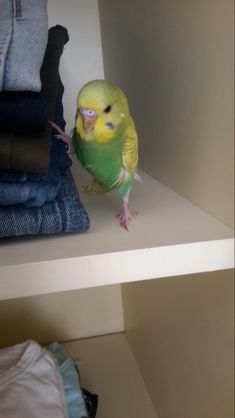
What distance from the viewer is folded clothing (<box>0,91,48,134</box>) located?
0.30 m

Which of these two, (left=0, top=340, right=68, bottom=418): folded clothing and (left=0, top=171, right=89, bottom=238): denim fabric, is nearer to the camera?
(left=0, top=171, right=89, bottom=238): denim fabric

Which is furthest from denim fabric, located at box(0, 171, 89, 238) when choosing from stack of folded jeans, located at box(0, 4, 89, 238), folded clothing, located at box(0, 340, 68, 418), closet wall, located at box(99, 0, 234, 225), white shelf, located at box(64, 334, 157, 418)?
white shelf, located at box(64, 334, 157, 418)

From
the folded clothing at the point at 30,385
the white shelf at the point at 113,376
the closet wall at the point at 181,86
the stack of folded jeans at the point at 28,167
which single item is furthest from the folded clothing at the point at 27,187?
the white shelf at the point at 113,376

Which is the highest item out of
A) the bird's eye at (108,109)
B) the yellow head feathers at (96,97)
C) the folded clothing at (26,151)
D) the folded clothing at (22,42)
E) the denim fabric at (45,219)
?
the folded clothing at (22,42)

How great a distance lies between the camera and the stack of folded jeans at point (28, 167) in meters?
0.31

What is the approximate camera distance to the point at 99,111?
1.10 feet

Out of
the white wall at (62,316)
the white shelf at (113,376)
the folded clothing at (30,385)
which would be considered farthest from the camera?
the white wall at (62,316)

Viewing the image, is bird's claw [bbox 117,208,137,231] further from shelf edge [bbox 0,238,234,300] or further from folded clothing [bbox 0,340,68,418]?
folded clothing [bbox 0,340,68,418]

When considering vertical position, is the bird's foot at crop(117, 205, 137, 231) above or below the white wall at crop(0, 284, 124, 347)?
above

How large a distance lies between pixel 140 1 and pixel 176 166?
200 mm

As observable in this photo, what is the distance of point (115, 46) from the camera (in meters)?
0.55

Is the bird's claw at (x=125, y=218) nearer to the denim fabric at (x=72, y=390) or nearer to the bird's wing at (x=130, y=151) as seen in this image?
the bird's wing at (x=130, y=151)

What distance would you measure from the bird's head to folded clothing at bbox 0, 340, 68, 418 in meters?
0.30

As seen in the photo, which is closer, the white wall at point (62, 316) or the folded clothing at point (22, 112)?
the folded clothing at point (22, 112)
